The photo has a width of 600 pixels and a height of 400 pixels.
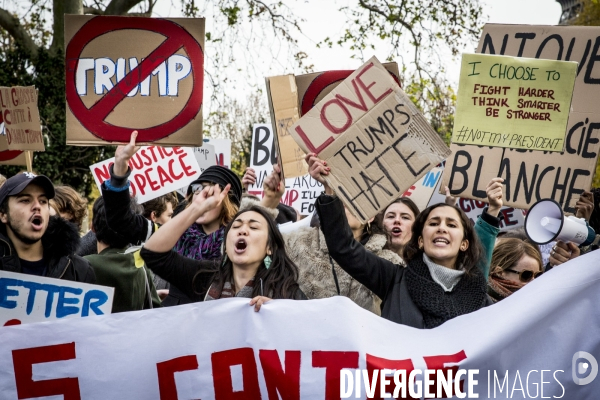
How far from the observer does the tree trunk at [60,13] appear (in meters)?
12.4

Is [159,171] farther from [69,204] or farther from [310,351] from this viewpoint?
[310,351]

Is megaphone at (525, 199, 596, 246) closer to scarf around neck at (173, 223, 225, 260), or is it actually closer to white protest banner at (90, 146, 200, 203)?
scarf around neck at (173, 223, 225, 260)

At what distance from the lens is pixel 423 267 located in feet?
12.2

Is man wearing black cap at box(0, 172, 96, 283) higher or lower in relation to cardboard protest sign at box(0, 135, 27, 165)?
lower


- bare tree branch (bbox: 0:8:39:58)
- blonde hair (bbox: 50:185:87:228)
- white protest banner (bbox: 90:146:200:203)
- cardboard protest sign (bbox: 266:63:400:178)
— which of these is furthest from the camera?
bare tree branch (bbox: 0:8:39:58)

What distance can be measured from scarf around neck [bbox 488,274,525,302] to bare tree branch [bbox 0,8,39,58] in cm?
1059

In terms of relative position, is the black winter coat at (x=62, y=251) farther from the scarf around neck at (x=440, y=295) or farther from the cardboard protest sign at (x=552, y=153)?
the cardboard protest sign at (x=552, y=153)

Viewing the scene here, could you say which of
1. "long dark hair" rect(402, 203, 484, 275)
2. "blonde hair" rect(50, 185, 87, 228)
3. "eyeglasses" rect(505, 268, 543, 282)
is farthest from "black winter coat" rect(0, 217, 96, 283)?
"eyeglasses" rect(505, 268, 543, 282)

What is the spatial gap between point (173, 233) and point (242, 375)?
0.76 m

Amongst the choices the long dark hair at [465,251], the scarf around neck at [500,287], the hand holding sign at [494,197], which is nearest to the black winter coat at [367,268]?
the long dark hair at [465,251]

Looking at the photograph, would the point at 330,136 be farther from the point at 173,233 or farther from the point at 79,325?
the point at 79,325

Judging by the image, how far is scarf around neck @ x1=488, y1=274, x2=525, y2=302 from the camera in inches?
175

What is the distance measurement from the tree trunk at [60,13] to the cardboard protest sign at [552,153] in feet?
28.5

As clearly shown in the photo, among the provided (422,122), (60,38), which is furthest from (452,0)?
(422,122)
